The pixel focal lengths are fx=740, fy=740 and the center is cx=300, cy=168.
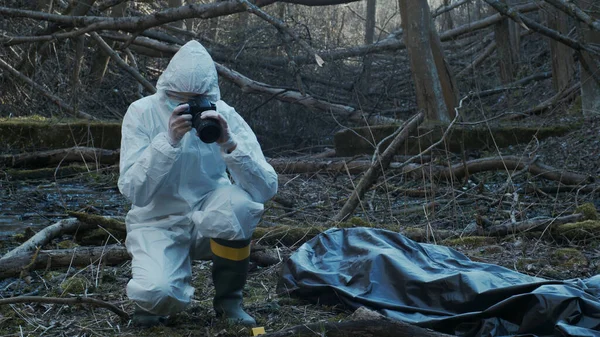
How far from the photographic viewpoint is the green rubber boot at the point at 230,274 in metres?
3.34

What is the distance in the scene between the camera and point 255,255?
14.7 feet

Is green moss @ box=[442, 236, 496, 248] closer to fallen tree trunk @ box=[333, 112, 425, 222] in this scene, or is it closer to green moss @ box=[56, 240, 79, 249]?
fallen tree trunk @ box=[333, 112, 425, 222]

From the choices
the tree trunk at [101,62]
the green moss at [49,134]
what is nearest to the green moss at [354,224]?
→ the green moss at [49,134]

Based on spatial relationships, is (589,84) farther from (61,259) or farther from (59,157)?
(61,259)

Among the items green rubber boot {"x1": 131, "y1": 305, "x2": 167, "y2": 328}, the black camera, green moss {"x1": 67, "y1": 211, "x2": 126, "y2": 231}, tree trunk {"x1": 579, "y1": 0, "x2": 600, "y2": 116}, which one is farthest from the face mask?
tree trunk {"x1": 579, "y1": 0, "x2": 600, "y2": 116}

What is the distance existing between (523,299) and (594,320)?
29 cm

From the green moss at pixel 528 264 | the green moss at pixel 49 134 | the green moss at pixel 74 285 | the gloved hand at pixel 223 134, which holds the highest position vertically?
the gloved hand at pixel 223 134

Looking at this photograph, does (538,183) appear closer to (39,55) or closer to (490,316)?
(490,316)

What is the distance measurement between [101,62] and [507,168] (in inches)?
255

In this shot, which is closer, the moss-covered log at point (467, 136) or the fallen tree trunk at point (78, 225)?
the fallen tree trunk at point (78, 225)

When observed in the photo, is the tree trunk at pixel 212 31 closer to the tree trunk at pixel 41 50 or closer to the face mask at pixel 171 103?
the tree trunk at pixel 41 50

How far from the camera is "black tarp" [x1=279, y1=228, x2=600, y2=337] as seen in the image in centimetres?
306

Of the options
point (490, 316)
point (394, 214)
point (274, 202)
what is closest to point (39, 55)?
point (274, 202)

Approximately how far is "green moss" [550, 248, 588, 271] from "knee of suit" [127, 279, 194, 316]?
7.52ft
